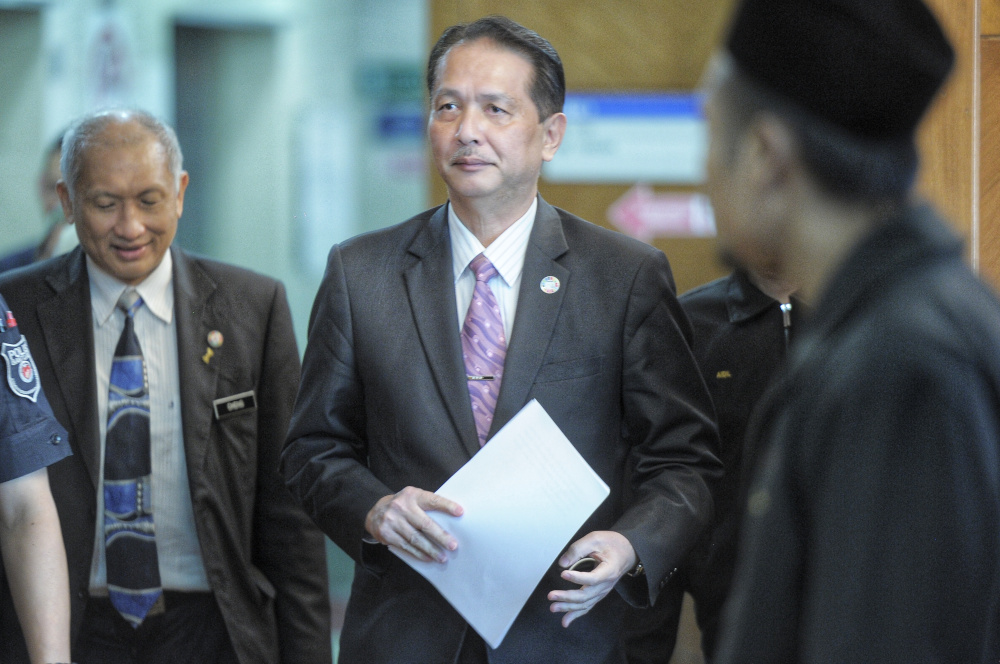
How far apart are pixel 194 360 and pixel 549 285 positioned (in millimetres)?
995

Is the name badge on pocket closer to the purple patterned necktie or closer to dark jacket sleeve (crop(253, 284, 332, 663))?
dark jacket sleeve (crop(253, 284, 332, 663))

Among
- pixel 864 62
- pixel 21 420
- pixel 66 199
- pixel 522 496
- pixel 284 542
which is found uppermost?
pixel 864 62

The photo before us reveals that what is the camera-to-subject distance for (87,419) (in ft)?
8.79

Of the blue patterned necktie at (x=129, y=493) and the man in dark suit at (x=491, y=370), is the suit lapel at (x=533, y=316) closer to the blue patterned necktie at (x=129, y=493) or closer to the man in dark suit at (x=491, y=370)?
the man in dark suit at (x=491, y=370)

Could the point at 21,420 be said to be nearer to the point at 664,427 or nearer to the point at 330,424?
the point at 330,424

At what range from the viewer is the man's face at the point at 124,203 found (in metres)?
2.77

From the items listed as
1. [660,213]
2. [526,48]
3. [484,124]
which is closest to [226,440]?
[484,124]

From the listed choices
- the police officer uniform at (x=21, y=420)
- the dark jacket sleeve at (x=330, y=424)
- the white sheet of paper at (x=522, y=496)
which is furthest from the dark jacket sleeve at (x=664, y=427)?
the police officer uniform at (x=21, y=420)

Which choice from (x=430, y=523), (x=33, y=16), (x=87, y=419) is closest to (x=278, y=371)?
(x=87, y=419)

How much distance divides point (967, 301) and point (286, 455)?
156 cm

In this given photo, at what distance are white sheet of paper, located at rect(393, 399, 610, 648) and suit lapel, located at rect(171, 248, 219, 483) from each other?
93 centimetres

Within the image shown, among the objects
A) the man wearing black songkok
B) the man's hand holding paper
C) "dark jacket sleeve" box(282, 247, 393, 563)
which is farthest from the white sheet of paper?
the man wearing black songkok

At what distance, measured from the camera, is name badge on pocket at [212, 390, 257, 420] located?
277cm

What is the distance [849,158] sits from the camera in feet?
3.71
